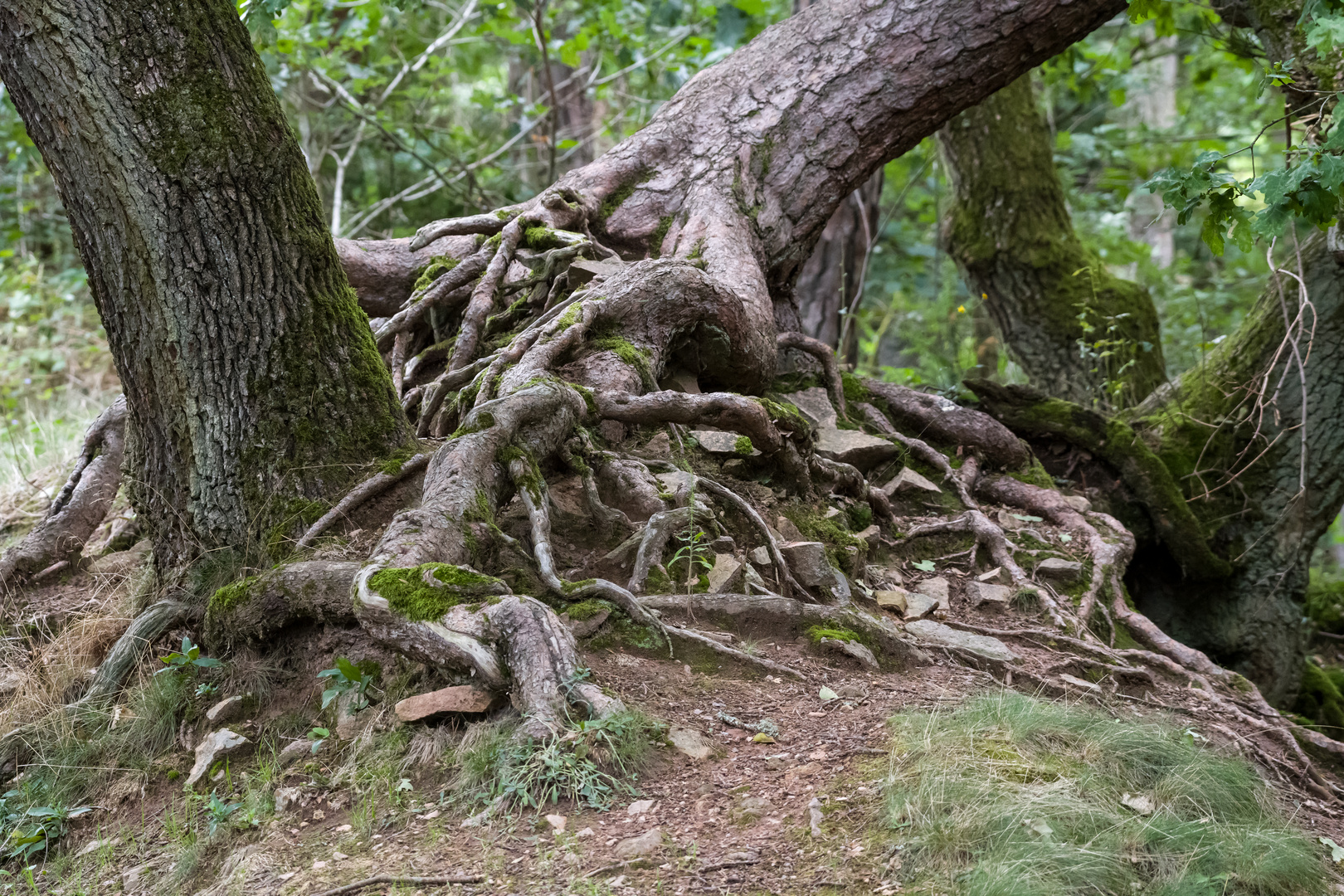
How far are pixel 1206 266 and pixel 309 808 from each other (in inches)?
558

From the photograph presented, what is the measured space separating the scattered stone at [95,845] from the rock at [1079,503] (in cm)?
486

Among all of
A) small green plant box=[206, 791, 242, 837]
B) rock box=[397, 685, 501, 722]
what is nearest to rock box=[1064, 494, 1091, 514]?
rock box=[397, 685, 501, 722]

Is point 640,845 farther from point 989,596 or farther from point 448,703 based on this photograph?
point 989,596

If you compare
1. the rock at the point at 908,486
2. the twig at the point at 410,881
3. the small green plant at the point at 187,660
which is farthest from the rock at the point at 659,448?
the twig at the point at 410,881

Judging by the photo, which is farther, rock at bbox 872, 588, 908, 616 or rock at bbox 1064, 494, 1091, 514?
rock at bbox 1064, 494, 1091, 514

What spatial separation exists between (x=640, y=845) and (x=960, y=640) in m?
2.00

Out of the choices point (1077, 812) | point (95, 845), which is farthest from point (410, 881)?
point (1077, 812)

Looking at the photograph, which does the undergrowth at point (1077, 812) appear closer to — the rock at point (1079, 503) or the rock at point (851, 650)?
the rock at point (851, 650)

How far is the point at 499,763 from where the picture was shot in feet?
8.15

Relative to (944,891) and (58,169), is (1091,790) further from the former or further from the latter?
(58,169)

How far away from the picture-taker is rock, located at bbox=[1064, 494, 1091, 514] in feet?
18.5

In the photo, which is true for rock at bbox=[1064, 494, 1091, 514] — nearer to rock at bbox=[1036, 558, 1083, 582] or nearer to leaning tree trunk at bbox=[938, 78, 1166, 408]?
rock at bbox=[1036, 558, 1083, 582]

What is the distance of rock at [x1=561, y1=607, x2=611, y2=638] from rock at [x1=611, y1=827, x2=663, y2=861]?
0.91 meters

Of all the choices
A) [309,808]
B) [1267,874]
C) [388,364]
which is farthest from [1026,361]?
[309,808]
